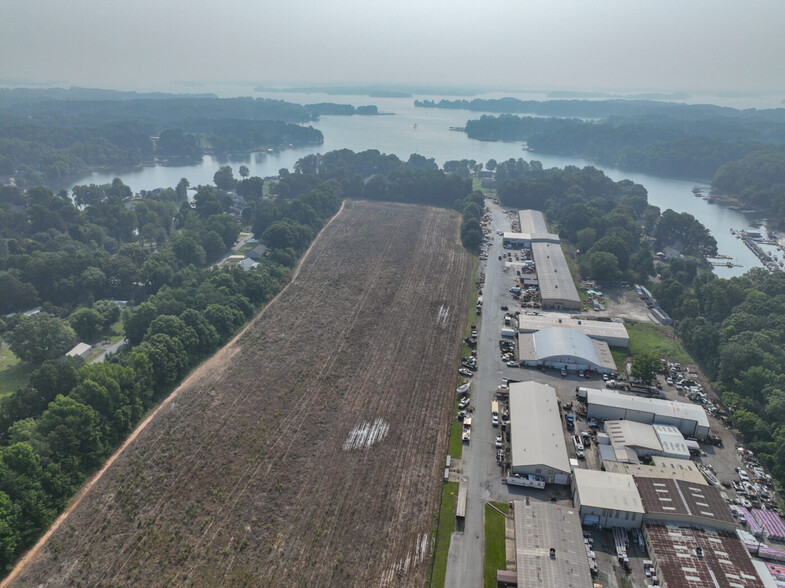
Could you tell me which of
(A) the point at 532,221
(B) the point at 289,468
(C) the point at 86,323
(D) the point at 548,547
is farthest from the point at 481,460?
(A) the point at 532,221

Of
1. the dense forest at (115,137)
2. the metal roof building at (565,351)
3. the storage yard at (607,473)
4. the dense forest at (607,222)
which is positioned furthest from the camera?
the dense forest at (115,137)

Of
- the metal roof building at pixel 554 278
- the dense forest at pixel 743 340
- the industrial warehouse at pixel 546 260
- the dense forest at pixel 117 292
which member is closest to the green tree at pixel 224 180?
the dense forest at pixel 117 292

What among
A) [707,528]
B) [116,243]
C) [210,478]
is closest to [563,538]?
[707,528]

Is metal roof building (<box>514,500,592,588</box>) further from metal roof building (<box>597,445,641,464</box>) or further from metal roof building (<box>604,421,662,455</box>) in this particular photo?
metal roof building (<box>604,421,662,455</box>)

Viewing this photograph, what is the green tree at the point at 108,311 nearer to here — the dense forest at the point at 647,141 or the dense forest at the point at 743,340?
the dense forest at the point at 743,340

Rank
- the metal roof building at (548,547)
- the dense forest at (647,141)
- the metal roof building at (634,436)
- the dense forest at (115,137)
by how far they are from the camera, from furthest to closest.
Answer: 1. the dense forest at (647,141)
2. the dense forest at (115,137)
3. the metal roof building at (634,436)
4. the metal roof building at (548,547)

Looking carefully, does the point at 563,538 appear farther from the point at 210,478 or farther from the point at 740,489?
the point at 210,478

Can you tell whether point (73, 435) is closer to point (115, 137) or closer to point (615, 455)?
point (615, 455)
